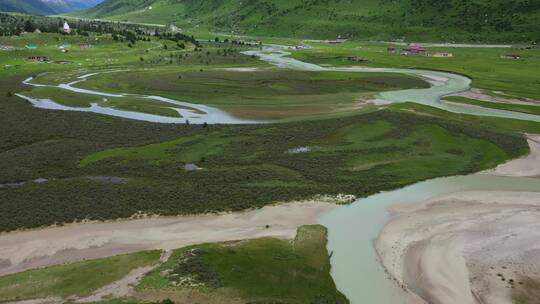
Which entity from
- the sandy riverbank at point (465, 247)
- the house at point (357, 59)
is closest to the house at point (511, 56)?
the house at point (357, 59)

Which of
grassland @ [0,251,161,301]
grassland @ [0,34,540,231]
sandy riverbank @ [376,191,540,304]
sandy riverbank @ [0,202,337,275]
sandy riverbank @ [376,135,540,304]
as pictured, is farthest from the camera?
grassland @ [0,34,540,231]

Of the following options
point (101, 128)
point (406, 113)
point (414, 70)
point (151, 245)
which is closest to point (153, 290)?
point (151, 245)

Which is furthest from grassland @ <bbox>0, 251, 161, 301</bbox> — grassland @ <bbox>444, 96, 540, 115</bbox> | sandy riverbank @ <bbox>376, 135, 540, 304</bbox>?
grassland @ <bbox>444, 96, 540, 115</bbox>

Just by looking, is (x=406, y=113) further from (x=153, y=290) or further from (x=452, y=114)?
(x=153, y=290)

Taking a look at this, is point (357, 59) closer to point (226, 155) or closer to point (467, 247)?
point (226, 155)

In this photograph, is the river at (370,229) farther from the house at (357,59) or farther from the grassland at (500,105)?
the house at (357,59)

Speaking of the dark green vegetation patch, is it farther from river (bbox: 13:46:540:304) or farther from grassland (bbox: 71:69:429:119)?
grassland (bbox: 71:69:429:119)

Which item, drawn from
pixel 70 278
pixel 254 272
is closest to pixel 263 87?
pixel 254 272
